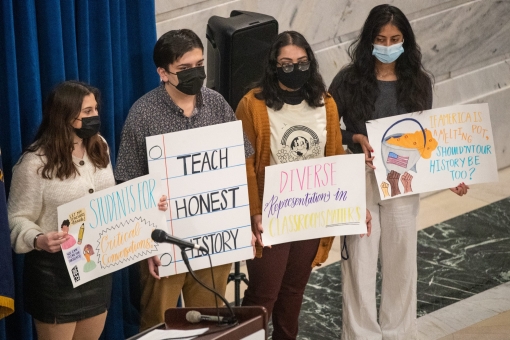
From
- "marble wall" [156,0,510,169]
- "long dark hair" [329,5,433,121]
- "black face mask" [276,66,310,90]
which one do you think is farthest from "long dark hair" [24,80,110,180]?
"marble wall" [156,0,510,169]

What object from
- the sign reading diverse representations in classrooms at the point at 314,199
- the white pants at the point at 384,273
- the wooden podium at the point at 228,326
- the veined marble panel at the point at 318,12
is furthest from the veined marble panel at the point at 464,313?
the veined marble panel at the point at 318,12

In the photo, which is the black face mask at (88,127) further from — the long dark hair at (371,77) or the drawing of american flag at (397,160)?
the drawing of american flag at (397,160)

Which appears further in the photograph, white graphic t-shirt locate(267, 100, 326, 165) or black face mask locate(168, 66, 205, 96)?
white graphic t-shirt locate(267, 100, 326, 165)

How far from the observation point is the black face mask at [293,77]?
3.73 m

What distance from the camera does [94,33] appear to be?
3900 mm

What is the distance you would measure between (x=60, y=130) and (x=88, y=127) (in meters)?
0.11

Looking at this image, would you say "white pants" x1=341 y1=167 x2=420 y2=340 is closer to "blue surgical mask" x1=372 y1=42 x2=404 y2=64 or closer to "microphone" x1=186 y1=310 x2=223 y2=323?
"blue surgical mask" x1=372 y1=42 x2=404 y2=64

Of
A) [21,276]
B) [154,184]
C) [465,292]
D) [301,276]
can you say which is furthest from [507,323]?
[21,276]

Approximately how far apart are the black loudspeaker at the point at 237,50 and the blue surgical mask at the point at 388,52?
1.86ft

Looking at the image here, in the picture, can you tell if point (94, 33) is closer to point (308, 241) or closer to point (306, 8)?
point (308, 241)

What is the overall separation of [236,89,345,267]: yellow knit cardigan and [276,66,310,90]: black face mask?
14 centimetres

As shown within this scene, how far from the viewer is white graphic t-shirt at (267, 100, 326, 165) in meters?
3.81

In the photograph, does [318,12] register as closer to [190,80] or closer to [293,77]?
[293,77]

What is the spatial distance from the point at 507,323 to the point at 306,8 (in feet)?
7.61
